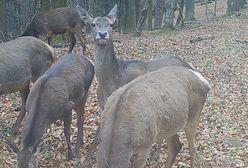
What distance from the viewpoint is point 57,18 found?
16.2 m

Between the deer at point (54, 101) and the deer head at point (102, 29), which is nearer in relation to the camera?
the deer at point (54, 101)

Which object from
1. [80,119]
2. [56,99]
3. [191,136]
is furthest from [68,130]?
[191,136]

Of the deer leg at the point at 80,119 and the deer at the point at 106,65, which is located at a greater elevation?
the deer at the point at 106,65

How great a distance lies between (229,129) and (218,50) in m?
11.2

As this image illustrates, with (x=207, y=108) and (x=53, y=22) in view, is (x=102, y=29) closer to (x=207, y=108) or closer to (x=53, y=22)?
(x=207, y=108)

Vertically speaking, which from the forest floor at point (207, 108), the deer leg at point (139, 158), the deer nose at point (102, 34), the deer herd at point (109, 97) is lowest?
the forest floor at point (207, 108)

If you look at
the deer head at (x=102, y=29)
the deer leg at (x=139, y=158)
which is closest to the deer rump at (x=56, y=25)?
the deer head at (x=102, y=29)

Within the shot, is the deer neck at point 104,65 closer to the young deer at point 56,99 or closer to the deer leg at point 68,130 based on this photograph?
the young deer at point 56,99

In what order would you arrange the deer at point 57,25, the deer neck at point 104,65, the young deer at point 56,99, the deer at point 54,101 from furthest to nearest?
the deer at point 57,25 → the deer neck at point 104,65 → the young deer at point 56,99 → the deer at point 54,101

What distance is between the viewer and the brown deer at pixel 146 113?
17.0 feet

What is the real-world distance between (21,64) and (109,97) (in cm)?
344

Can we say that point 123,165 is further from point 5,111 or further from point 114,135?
point 5,111

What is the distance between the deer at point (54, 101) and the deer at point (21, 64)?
1149 millimetres

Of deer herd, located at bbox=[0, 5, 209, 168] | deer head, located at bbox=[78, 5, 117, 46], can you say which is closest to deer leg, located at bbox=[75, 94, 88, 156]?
deer herd, located at bbox=[0, 5, 209, 168]
